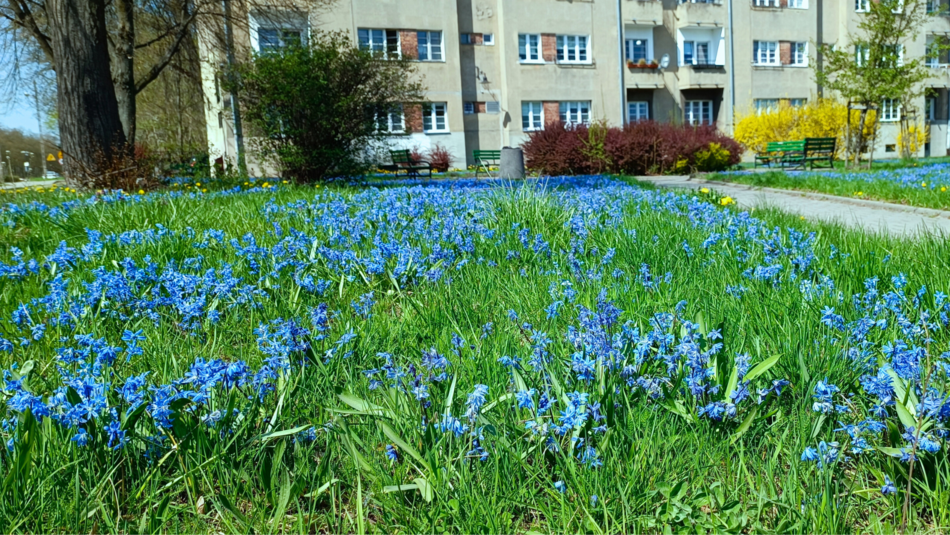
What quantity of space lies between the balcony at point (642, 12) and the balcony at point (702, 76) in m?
3.17

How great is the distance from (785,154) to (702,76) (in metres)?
14.4

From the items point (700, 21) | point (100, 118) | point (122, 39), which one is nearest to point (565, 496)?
point (100, 118)

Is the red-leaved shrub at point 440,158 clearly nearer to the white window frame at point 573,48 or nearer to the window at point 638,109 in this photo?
the white window frame at point 573,48

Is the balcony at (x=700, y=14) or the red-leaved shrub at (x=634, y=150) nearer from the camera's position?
the red-leaved shrub at (x=634, y=150)

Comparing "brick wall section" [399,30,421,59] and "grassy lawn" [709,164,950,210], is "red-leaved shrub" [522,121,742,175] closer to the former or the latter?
"grassy lawn" [709,164,950,210]

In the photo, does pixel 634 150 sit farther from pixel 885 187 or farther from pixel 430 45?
pixel 430 45

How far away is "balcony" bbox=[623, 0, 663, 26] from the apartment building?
2.1 inches

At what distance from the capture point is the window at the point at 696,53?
1560 inches

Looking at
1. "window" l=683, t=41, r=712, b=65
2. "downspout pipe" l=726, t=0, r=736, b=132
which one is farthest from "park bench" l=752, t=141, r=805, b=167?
"window" l=683, t=41, r=712, b=65

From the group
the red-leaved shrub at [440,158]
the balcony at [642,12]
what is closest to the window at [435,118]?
the red-leaved shrub at [440,158]

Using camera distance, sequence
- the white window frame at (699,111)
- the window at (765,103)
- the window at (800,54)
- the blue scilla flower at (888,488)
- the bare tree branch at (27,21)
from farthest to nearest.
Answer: the window at (800,54) < the window at (765,103) < the white window frame at (699,111) < the bare tree branch at (27,21) < the blue scilla flower at (888,488)

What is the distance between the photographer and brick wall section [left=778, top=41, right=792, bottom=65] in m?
40.7

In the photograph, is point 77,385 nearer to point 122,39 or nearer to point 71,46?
point 71,46

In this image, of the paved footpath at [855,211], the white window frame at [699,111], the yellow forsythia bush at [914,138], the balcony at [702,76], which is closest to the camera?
the paved footpath at [855,211]
